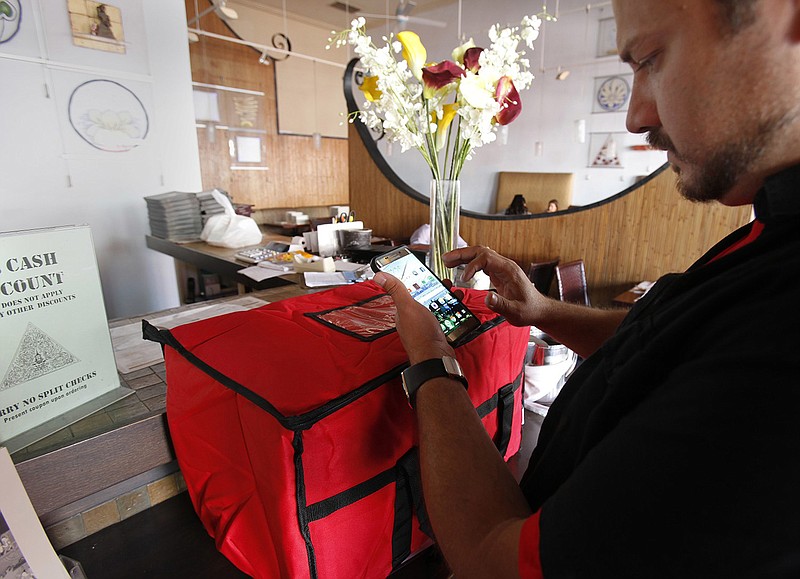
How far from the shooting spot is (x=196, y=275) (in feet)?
11.6

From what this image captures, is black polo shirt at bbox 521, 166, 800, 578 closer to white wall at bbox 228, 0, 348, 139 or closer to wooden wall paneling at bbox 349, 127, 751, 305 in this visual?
wooden wall paneling at bbox 349, 127, 751, 305

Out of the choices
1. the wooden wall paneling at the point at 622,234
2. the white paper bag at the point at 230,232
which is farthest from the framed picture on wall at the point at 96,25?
the wooden wall paneling at the point at 622,234

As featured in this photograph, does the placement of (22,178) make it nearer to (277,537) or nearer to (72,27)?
(72,27)

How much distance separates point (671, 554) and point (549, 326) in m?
0.62

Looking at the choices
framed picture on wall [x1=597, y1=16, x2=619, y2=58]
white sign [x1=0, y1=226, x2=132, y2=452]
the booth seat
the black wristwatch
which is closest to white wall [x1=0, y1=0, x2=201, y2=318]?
white sign [x1=0, y1=226, x2=132, y2=452]

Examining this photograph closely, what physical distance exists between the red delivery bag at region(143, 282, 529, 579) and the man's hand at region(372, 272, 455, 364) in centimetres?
4

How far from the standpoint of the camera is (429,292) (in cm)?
86

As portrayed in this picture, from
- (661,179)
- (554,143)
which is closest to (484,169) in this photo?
(554,143)

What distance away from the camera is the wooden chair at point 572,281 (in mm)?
2297

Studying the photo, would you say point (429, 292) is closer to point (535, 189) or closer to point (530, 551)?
point (530, 551)

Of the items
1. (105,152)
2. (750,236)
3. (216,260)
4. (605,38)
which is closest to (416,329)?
(750,236)

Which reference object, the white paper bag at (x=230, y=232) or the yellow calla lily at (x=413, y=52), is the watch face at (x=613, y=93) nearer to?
the white paper bag at (x=230, y=232)

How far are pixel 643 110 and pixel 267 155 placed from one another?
6.85 metres

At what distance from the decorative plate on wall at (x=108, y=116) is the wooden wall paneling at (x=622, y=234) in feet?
6.62
